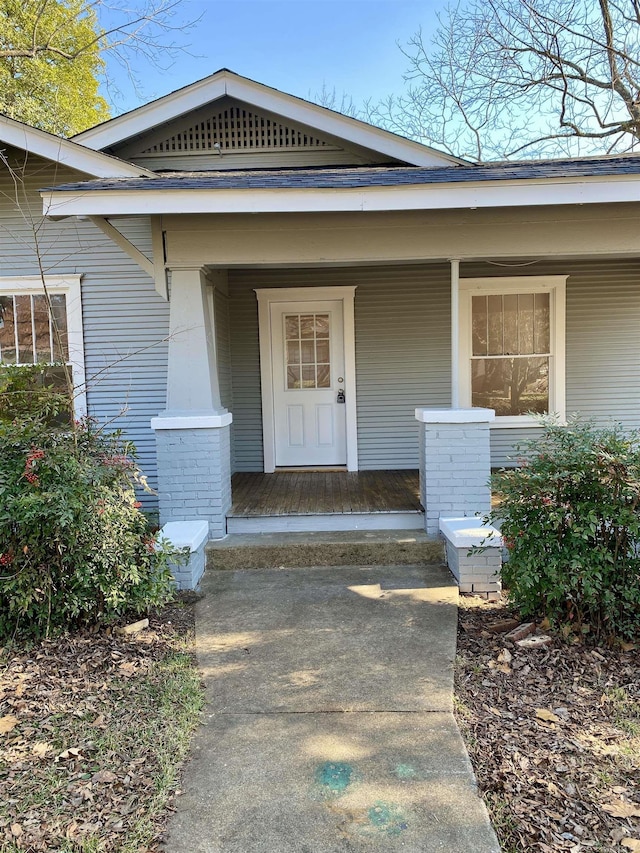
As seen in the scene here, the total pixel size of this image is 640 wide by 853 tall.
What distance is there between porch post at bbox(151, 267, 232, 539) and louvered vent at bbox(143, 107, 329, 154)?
8.56ft

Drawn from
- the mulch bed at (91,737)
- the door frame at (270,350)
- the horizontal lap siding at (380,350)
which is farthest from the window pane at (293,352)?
the mulch bed at (91,737)

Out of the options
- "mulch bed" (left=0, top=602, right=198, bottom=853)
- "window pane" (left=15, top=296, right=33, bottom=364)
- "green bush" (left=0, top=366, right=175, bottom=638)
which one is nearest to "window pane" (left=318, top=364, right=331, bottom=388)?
"window pane" (left=15, top=296, right=33, bottom=364)

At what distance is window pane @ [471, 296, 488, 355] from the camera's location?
7.04 metres

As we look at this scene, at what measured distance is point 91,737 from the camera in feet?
8.38

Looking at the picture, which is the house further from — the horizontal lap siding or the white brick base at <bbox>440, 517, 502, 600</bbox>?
the white brick base at <bbox>440, 517, 502, 600</bbox>

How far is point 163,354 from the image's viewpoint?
660 centimetres

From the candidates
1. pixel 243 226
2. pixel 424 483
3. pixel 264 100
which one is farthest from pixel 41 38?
pixel 424 483

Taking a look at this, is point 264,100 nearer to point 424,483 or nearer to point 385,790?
point 424,483

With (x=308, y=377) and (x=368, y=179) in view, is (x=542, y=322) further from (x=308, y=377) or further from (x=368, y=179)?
(x=368, y=179)

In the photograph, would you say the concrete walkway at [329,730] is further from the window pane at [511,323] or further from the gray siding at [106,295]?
the window pane at [511,323]

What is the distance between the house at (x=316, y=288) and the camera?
480 centimetres

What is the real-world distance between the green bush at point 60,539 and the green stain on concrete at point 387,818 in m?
2.02

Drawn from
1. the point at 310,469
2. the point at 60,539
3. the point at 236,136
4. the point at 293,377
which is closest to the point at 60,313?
the point at 293,377

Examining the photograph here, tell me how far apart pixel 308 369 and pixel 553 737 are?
5196 millimetres
